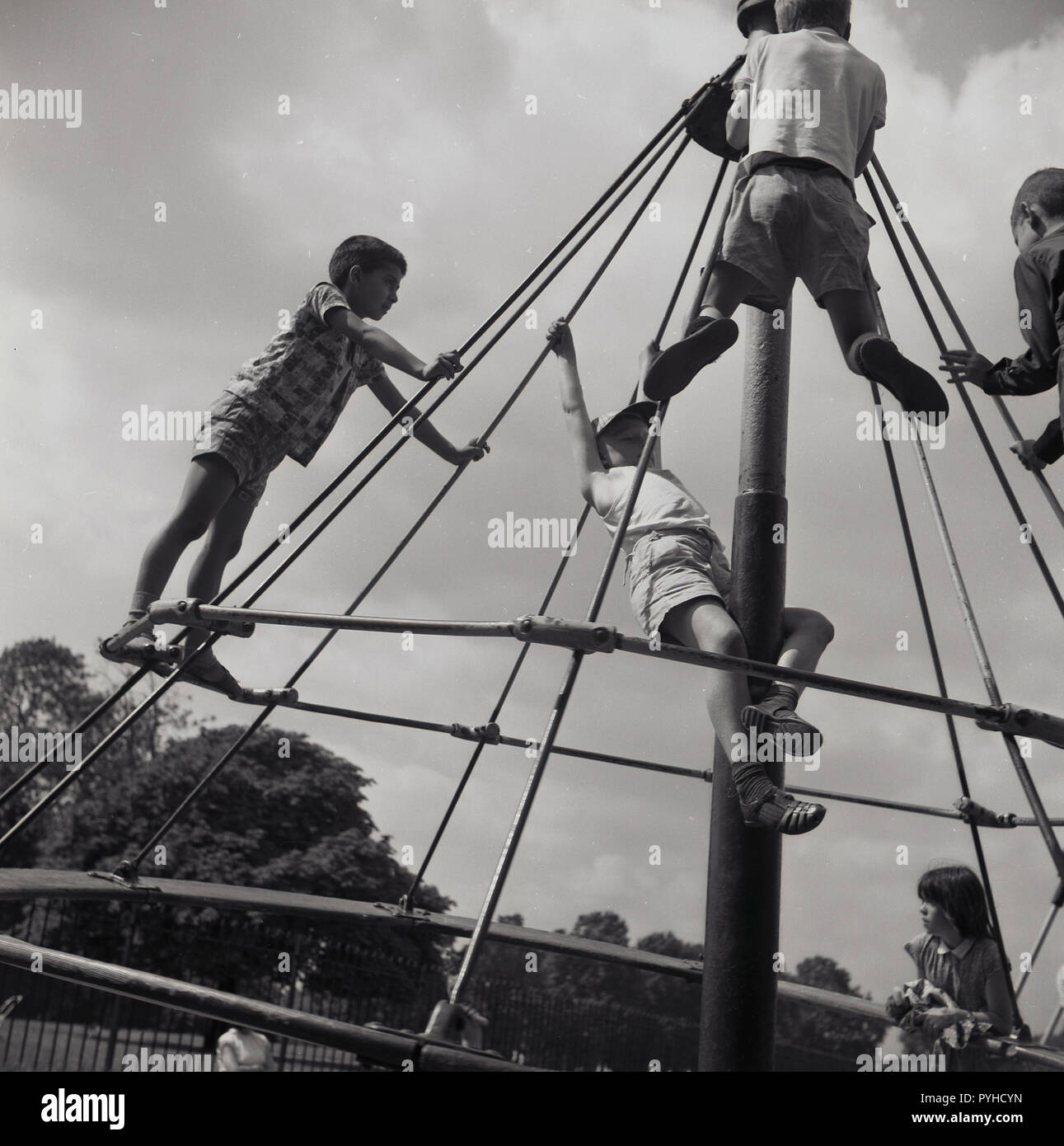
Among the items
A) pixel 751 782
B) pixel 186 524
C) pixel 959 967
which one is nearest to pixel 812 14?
pixel 751 782

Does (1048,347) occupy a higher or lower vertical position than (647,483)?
higher

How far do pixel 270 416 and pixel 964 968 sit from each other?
3284 millimetres

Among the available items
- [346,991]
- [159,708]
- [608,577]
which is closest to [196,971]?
[346,991]

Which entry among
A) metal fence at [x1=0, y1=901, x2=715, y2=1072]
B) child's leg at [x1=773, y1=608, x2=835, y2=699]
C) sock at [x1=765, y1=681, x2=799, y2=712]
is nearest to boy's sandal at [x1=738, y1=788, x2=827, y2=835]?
sock at [x1=765, y1=681, x2=799, y2=712]

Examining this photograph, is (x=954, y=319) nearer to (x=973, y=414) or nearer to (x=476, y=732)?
(x=973, y=414)

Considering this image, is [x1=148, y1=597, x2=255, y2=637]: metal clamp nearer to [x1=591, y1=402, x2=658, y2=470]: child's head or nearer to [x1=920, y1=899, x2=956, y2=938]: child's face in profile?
[x1=591, y1=402, x2=658, y2=470]: child's head

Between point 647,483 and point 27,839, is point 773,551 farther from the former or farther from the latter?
point 27,839

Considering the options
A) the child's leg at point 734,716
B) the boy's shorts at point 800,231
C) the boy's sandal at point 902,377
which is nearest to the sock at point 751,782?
the child's leg at point 734,716

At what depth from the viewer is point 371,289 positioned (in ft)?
15.5

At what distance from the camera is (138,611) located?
427 cm

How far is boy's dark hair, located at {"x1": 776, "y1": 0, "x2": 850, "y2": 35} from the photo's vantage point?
4.07 meters

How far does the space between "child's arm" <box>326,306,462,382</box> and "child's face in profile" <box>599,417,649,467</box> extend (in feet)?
1.96

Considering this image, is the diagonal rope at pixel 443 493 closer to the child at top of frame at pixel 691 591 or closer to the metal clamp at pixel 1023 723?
the child at top of frame at pixel 691 591

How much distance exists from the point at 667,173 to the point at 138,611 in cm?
280
